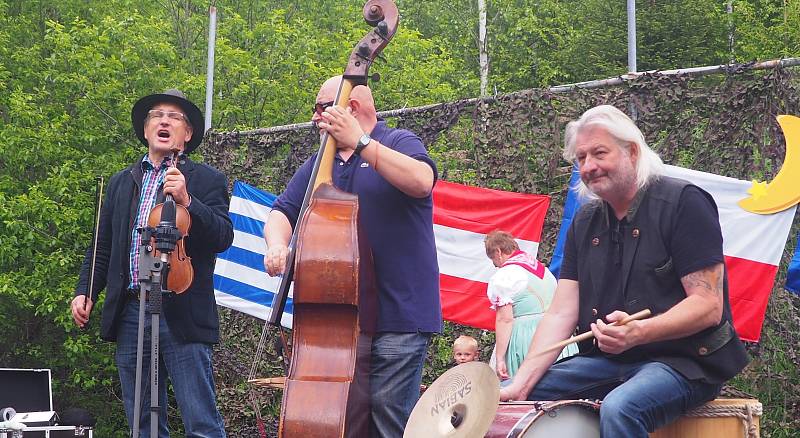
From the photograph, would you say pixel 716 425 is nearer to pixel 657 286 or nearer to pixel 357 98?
pixel 657 286

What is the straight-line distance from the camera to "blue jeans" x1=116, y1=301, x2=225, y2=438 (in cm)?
482

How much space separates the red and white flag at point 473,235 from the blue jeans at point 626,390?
11.4ft

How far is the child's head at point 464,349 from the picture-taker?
23.7ft

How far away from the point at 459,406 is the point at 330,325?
60 centimetres

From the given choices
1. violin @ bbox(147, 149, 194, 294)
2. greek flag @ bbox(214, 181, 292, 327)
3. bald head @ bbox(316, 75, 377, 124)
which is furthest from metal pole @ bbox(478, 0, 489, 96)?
bald head @ bbox(316, 75, 377, 124)

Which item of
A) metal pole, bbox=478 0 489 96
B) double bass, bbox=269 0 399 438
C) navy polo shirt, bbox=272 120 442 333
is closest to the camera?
double bass, bbox=269 0 399 438

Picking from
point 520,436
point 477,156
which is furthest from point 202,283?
point 477,156

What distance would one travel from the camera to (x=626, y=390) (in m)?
3.37

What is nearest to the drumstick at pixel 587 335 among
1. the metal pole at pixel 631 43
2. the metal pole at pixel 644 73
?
the metal pole at pixel 644 73

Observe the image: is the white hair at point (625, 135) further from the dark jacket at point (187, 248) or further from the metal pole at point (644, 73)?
the metal pole at point (644, 73)

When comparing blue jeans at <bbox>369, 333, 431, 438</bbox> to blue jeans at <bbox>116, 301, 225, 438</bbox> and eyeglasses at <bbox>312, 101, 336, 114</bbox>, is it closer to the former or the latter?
eyeglasses at <bbox>312, 101, 336, 114</bbox>

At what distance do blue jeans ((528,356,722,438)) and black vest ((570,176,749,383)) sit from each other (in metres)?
0.06

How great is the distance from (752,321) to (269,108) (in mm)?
8697

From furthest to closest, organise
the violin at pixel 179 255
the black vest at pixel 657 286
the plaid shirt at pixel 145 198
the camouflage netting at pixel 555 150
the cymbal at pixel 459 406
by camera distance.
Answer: the camouflage netting at pixel 555 150, the plaid shirt at pixel 145 198, the violin at pixel 179 255, the black vest at pixel 657 286, the cymbal at pixel 459 406
